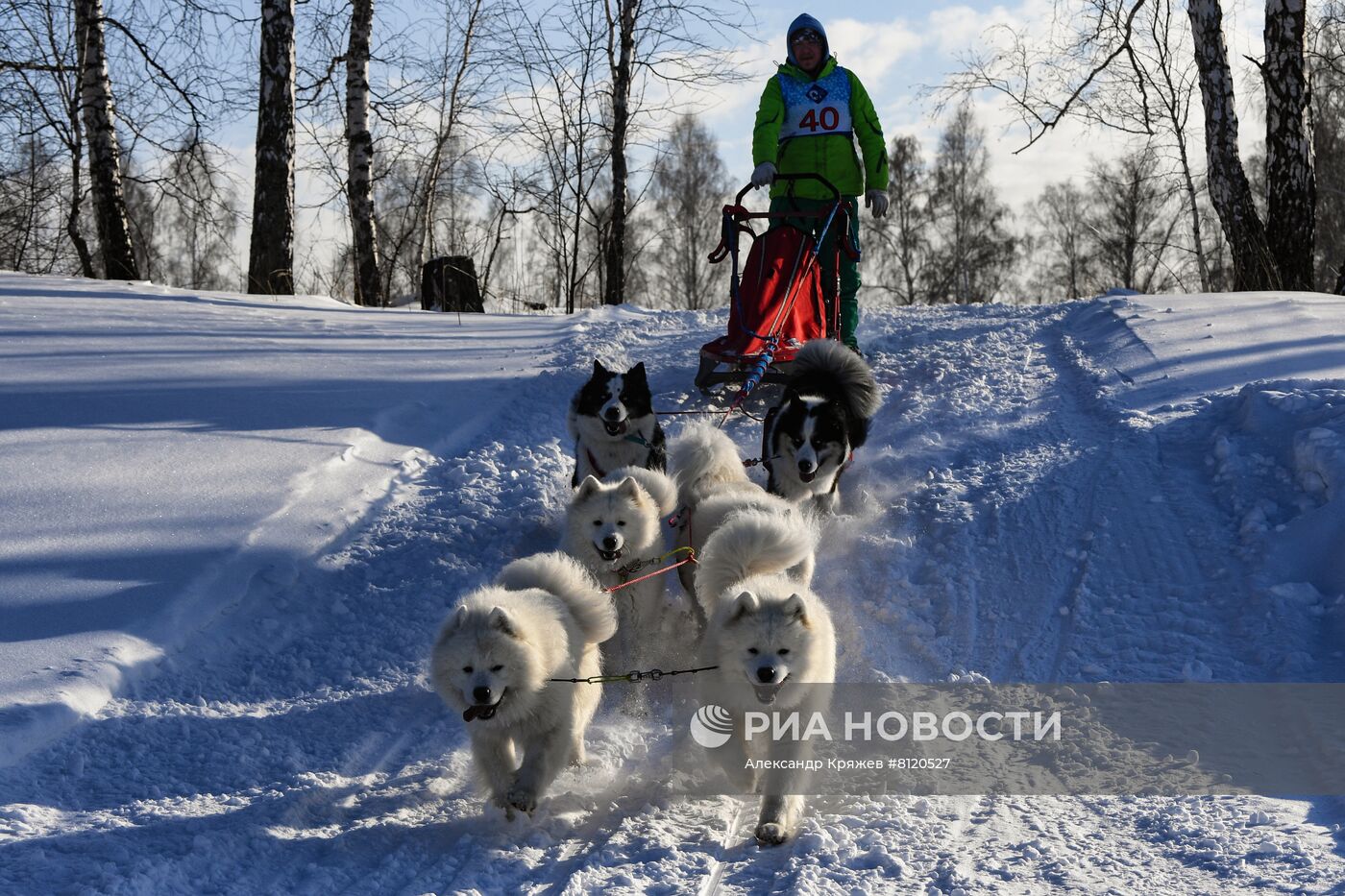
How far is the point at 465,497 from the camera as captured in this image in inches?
223

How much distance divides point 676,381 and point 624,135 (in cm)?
613

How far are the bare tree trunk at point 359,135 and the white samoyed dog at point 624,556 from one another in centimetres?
912

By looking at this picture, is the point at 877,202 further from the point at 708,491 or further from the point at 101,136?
the point at 101,136

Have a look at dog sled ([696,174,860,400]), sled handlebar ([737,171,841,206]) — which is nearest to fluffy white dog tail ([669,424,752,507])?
dog sled ([696,174,860,400])

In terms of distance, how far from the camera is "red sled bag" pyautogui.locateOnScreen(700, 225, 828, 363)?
6.57 m

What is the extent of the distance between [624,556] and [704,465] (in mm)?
757

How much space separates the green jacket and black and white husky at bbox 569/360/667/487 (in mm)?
2044

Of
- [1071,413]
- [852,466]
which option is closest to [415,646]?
[852,466]

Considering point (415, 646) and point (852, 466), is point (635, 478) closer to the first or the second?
point (415, 646)

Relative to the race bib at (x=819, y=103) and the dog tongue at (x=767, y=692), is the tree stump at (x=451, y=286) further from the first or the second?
the dog tongue at (x=767, y=692)

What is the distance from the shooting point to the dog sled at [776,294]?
653cm

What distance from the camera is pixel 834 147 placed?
6.91m

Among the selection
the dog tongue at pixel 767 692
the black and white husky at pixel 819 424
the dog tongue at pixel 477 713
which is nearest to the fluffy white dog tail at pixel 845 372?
the black and white husky at pixel 819 424

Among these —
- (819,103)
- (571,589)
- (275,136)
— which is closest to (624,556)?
(571,589)
